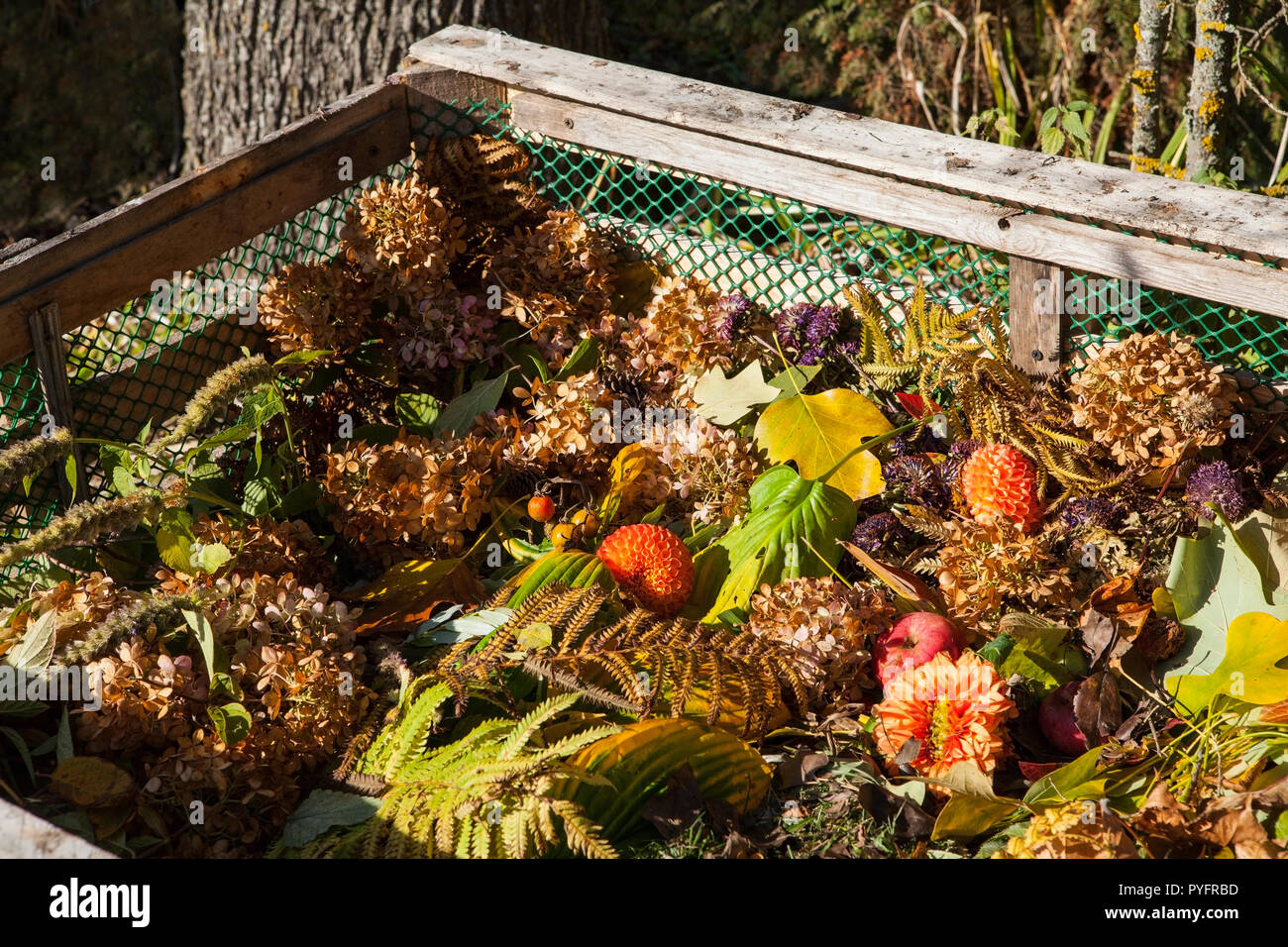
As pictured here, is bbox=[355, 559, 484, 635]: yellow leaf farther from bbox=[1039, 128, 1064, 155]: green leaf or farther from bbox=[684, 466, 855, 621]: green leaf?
bbox=[1039, 128, 1064, 155]: green leaf

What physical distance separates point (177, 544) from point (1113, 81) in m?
3.64

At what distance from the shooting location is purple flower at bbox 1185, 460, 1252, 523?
216cm

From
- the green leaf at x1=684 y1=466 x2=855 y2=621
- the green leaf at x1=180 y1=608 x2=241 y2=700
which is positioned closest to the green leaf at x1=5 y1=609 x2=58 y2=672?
the green leaf at x1=180 y1=608 x2=241 y2=700

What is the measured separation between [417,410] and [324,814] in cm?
110

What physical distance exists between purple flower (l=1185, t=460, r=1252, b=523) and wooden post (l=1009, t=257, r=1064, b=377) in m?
0.38

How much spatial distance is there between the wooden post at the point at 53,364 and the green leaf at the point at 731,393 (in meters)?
1.28

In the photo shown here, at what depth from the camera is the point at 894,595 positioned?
229 centimetres

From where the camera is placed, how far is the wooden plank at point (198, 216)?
2377 millimetres

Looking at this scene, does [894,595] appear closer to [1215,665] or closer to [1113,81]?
[1215,665]

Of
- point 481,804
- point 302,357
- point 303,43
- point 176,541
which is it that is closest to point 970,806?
point 481,804

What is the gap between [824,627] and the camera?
2.07 metres

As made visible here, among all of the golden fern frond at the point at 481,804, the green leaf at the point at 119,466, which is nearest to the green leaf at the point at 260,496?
the green leaf at the point at 119,466

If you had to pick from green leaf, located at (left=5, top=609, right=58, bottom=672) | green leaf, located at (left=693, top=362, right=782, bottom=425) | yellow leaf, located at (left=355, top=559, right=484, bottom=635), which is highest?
green leaf, located at (left=693, top=362, right=782, bottom=425)

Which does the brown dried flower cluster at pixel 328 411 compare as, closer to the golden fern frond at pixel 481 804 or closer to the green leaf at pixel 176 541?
the green leaf at pixel 176 541
